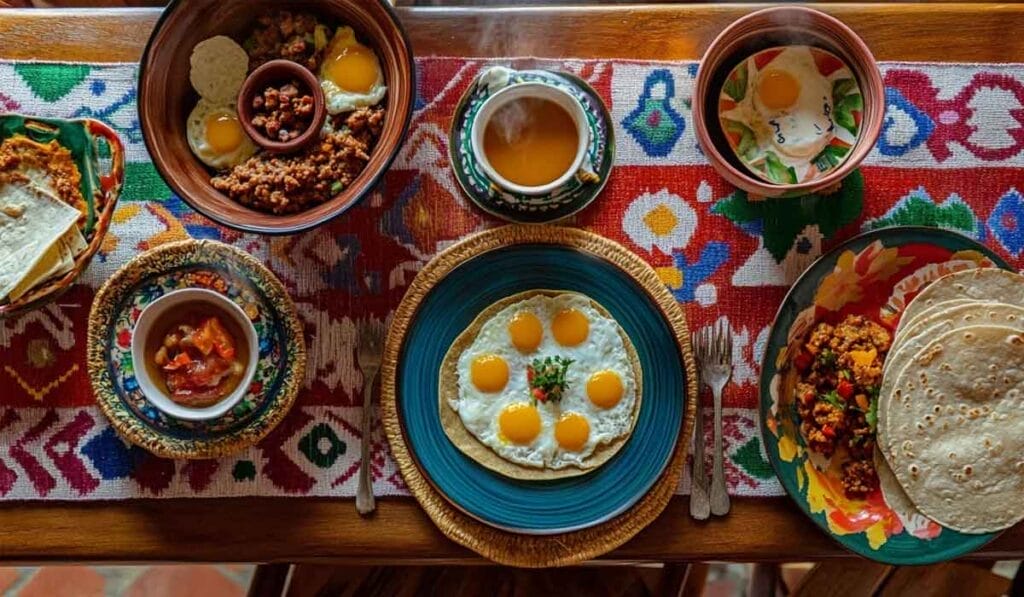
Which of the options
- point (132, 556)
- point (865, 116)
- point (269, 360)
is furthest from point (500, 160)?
point (132, 556)

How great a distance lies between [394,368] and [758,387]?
2.39ft

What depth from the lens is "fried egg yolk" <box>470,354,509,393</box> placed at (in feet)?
5.59

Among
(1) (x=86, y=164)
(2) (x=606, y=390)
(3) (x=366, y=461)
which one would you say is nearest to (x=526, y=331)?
(2) (x=606, y=390)

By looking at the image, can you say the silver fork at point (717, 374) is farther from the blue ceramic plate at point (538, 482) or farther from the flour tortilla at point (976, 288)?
the flour tortilla at point (976, 288)

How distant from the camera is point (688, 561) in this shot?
5.76 feet

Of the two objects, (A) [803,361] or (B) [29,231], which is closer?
(B) [29,231]

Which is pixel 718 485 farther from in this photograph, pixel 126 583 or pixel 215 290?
pixel 126 583

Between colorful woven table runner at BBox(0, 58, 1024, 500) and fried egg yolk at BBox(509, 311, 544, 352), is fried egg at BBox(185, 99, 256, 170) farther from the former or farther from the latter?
fried egg yolk at BBox(509, 311, 544, 352)

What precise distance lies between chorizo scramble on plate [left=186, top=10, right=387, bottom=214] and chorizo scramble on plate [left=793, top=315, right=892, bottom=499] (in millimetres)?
976

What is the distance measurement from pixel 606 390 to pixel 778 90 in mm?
687

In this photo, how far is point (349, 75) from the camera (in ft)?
5.58

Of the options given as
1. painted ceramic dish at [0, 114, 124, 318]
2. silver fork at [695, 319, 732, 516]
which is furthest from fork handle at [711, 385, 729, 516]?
painted ceramic dish at [0, 114, 124, 318]

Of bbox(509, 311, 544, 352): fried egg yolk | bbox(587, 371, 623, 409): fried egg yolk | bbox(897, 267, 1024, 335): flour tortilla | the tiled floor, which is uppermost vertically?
bbox(897, 267, 1024, 335): flour tortilla

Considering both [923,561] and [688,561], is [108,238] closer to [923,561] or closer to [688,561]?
[688,561]
